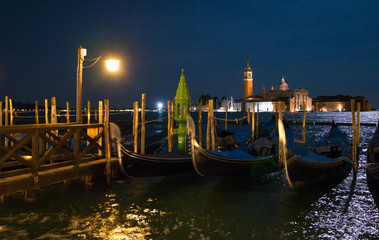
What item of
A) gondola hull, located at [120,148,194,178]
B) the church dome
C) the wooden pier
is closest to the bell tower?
the church dome

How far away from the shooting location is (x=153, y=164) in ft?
24.1

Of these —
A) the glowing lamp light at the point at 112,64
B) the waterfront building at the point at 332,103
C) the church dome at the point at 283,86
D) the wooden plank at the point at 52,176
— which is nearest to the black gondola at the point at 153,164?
the wooden plank at the point at 52,176

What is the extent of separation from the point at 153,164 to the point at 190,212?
82.7 inches

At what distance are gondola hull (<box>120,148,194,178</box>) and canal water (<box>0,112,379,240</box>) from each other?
0.28 m

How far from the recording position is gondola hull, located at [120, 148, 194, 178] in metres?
7.14

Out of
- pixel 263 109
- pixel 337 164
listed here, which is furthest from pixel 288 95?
pixel 337 164

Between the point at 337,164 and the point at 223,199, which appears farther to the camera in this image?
the point at 337,164

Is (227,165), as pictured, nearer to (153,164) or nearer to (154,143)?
(153,164)

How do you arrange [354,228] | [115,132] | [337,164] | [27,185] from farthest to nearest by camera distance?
[337,164], [115,132], [27,185], [354,228]

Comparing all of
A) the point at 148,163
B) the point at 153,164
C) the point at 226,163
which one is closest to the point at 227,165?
the point at 226,163

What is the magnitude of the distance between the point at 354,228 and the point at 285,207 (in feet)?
3.98

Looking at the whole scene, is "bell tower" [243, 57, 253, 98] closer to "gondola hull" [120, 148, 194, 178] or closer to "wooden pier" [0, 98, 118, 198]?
"gondola hull" [120, 148, 194, 178]

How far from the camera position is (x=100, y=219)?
508cm

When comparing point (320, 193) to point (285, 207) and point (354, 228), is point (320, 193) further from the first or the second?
point (354, 228)
